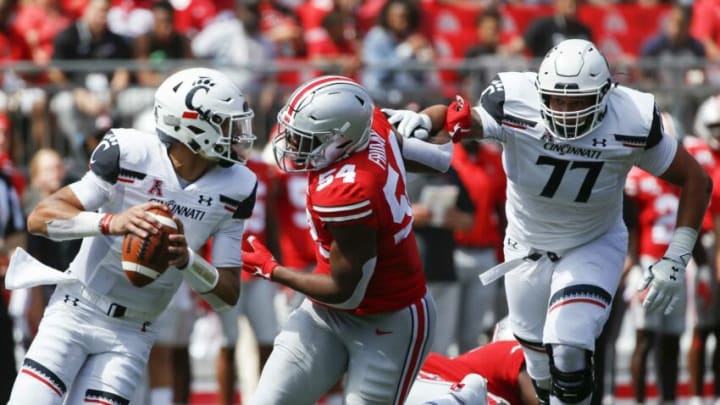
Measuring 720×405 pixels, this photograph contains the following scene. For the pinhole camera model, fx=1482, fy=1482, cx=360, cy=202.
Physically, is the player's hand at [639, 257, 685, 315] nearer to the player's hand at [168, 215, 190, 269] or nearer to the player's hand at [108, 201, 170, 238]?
the player's hand at [168, 215, 190, 269]

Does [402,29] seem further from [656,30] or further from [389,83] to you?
[656,30]

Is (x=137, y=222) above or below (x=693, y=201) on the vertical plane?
above

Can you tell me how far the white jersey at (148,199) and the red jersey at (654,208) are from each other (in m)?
4.84

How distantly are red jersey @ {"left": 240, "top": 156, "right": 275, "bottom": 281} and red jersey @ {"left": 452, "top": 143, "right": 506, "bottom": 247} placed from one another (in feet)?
4.76

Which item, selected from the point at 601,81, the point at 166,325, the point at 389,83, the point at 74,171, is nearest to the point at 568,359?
the point at 601,81

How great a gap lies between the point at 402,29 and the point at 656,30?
4.33 m

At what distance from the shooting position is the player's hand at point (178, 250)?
6.24 metres

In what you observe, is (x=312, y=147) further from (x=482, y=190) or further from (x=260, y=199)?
(x=482, y=190)

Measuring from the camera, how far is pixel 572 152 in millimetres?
7328

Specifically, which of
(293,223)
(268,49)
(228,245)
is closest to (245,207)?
(228,245)

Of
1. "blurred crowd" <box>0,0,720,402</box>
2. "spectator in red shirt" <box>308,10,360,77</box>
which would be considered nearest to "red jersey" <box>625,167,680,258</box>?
"blurred crowd" <box>0,0,720,402</box>

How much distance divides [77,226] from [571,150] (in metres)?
2.48

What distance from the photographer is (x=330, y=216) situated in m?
6.41

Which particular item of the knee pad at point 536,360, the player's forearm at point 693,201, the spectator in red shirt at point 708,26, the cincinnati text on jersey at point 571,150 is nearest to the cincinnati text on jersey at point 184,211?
the cincinnati text on jersey at point 571,150
